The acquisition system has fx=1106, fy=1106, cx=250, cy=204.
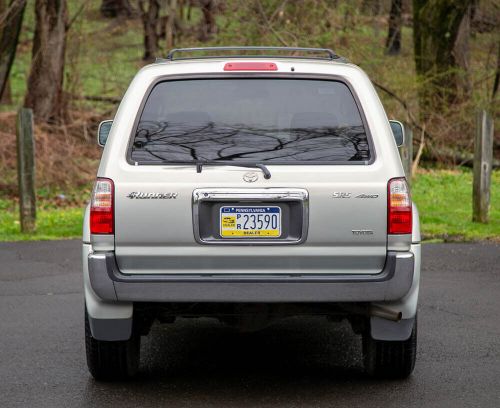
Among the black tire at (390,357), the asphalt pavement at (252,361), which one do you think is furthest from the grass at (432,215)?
the black tire at (390,357)

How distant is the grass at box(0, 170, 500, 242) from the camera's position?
12805 mm

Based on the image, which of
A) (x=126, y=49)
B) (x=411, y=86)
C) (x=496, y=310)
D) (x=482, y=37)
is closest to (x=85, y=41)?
(x=411, y=86)

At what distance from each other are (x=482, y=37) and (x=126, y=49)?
43.8 feet

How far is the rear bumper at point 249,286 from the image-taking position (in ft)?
18.4

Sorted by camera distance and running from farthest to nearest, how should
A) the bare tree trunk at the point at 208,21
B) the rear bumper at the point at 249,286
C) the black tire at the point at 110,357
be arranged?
the bare tree trunk at the point at 208,21 → the black tire at the point at 110,357 → the rear bumper at the point at 249,286

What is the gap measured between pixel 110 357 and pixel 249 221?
1.20 m

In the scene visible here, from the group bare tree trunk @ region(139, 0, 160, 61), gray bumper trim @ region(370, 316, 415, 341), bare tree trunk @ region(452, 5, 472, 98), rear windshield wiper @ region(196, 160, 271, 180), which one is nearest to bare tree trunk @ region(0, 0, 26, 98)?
bare tree trunk @ region(139, 0, 160, 61)

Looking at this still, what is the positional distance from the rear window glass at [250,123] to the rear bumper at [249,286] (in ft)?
1.97

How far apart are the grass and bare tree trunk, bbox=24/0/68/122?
8.05 feet

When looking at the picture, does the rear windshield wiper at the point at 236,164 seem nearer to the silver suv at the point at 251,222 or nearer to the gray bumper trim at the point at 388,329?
the silver suv at the point at 251,222

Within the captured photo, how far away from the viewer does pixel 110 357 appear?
20.2 ft

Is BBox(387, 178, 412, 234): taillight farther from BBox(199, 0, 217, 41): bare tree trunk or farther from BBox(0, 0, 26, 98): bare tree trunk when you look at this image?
BBox(199, 0, 217, 41): bare tree trunk

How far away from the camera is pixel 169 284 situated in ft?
18.4

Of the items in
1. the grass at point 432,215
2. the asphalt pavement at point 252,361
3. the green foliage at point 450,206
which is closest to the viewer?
the asphalt pavement at point 252,361
